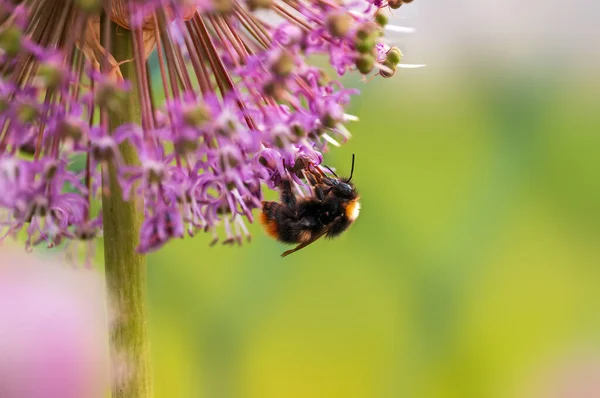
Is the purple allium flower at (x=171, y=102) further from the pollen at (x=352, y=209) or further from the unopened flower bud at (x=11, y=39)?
the pollen at (x=352, y=209)

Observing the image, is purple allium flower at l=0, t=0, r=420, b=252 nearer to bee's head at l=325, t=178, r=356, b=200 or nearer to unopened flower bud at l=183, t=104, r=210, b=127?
unopened flower bud at l=183, t=104, r=210, b=127

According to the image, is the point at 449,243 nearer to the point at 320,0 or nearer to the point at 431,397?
the point at 431,397

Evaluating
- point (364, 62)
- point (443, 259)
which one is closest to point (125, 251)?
point (364, 62)

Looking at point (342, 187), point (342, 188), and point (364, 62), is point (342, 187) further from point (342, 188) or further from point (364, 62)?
point (364, 62)

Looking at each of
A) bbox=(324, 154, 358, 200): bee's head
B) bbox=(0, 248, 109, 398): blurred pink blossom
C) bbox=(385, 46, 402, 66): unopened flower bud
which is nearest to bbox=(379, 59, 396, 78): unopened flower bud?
bbox=(385, 46, 402, 66): unopened flower bud

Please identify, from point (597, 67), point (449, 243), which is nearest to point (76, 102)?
point (449, 243)

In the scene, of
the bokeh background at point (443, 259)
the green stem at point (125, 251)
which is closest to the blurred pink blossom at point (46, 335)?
the bokeh background at point (443, 259)
